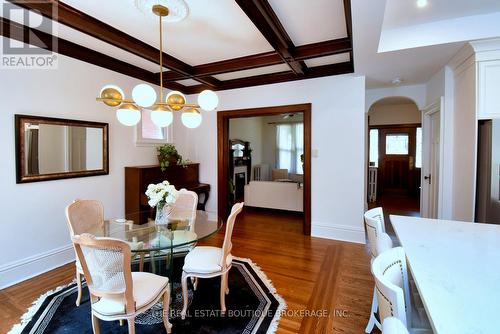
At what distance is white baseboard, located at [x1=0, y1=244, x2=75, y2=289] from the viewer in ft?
8.45

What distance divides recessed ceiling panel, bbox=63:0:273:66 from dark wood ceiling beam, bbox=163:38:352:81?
0.12 meters

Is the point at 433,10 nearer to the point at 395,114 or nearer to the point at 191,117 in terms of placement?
the point at 191,117

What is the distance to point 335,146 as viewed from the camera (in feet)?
12.9

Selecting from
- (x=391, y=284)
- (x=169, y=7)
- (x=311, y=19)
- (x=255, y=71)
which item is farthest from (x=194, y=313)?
(x=255, y=71)

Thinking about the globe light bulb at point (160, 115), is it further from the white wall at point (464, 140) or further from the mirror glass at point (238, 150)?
the mirror glass at point (238, 150)

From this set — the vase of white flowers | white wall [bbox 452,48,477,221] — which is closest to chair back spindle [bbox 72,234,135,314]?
the vase of white flowers

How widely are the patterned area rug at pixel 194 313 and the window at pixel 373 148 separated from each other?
6353mm

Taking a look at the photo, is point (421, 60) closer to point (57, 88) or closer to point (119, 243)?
point (119, 243)

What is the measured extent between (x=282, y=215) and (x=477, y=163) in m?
3.46

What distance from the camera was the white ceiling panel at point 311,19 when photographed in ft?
7.29

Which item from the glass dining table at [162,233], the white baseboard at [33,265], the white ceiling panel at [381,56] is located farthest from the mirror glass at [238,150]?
the white baseboard at [33,265]

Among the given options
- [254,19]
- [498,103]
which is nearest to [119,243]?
[254,19]

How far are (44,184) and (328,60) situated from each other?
4025 millimetres

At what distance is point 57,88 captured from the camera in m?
2.97
